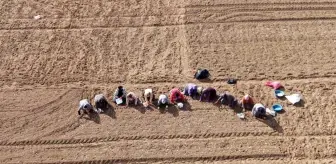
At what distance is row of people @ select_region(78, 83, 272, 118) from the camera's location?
962 cm

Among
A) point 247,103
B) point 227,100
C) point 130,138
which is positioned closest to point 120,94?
point 130,138

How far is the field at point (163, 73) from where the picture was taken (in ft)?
29.4

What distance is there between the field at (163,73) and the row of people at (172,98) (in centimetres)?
20

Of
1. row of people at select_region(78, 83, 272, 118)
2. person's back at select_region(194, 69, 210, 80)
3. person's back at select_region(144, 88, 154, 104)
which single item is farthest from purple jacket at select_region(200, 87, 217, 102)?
person's back at select_region(144, 88, 154, 104)

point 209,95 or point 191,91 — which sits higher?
point 191,91

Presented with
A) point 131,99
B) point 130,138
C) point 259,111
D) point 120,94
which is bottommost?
point 130,138

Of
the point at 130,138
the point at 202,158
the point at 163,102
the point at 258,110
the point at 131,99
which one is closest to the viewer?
the point at 202,158

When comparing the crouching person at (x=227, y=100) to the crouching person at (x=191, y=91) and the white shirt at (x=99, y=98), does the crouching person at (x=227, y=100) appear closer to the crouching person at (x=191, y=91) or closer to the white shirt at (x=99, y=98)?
the crouching person at (x=191, y=91)

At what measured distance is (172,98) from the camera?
9.76 meters

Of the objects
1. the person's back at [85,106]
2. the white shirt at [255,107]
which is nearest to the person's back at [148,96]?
the person's back at [85,106]

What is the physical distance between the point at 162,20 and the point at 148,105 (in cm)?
301

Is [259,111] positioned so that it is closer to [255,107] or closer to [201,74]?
[255,107]

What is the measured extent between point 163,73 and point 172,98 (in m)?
0.92

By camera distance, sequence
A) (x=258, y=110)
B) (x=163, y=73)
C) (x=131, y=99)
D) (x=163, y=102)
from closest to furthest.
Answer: (x=258, y=110) → (x=163, y=102) → (x=131, y=99) → (x=163, y=73)
